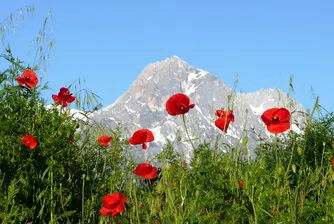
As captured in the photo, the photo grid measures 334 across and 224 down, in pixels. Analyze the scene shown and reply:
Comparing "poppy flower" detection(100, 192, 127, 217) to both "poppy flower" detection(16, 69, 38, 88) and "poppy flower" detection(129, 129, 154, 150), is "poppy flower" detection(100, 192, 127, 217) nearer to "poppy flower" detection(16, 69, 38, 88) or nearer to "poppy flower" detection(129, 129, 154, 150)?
"poppy flower" detection(129, 129, 154, 150)

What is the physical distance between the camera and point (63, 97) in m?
4.88

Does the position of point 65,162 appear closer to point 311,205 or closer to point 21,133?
point 21,133

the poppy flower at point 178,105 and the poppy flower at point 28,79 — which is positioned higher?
the poppy flower at point 28,79


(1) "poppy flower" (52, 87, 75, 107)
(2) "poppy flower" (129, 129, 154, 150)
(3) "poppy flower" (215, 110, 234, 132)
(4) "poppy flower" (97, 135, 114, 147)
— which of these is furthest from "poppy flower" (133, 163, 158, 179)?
(1) "poppy flower" (52, 87, 75, 107)

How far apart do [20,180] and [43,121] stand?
0.74 m

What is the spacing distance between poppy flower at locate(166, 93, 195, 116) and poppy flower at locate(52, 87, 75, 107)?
118 centimetres

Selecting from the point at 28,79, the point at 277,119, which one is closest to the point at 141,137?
the point at 277,119

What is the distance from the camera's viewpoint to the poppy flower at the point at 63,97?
4.86 meters

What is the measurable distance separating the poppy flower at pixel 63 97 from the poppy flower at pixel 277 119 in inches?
73.1

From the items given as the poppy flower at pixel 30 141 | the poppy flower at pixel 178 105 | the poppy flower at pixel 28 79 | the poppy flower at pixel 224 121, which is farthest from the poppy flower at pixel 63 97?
the poppy flower at pixel 224 121

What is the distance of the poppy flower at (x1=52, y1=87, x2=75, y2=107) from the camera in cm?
486

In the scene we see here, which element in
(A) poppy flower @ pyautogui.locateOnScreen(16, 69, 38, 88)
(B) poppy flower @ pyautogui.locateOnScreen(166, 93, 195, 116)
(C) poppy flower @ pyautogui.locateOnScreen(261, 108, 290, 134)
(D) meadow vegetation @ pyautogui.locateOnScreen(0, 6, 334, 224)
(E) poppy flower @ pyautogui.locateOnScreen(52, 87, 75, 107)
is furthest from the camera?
(E) poppy flower @ pyautogui.locateOnScreen(52, 87, 75, 107)

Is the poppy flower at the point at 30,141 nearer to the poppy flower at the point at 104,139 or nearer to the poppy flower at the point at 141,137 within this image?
the poppy flower at the point at 141,137

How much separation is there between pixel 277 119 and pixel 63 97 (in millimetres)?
1948
